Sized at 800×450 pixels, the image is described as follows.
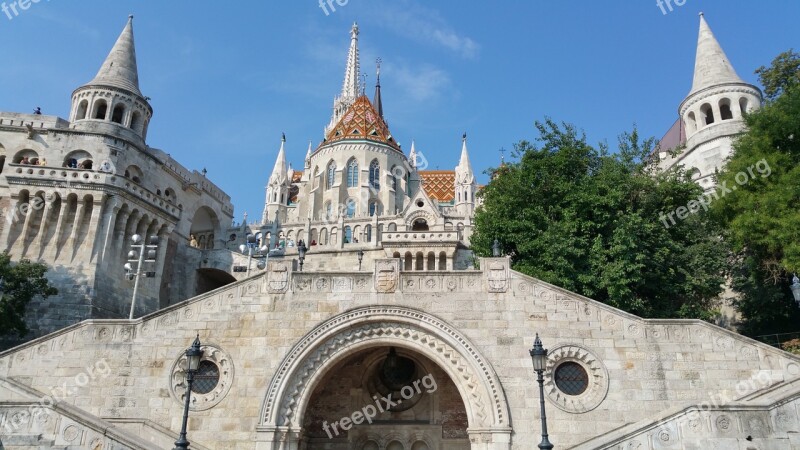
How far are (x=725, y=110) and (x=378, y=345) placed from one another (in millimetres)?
29386

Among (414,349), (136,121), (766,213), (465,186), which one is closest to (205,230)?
(136,121)

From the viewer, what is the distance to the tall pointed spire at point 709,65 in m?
34.2

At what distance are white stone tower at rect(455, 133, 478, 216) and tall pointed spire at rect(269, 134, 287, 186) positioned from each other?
19.4 meters

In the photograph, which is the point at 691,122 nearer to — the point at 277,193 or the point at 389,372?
the point at 389,372

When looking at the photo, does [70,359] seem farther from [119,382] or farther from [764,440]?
[764,440]

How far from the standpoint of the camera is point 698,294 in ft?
66.5

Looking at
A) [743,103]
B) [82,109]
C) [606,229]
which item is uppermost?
[82,109]

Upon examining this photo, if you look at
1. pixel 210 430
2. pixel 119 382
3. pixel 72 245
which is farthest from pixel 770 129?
pixel 72 245

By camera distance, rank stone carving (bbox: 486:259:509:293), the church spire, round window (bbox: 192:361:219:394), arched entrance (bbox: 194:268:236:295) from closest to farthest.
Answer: round window (bbox: 192:361:219:394) < stone carving (bbox: 486:259:509:293) < arched entrance (bbox: 194:268:236:295) < the church spire

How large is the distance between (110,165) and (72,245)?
21.4 ft

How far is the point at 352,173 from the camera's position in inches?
2231

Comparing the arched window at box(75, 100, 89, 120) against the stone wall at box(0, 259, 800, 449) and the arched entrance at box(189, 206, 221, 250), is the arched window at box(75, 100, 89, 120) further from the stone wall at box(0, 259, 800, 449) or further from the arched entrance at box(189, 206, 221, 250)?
the stone wall at box(0, 259, 800, 449)

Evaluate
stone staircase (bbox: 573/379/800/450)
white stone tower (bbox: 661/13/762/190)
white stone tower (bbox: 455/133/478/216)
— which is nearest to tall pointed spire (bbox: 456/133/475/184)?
white stone tower (bbox: 455/133/478/216)

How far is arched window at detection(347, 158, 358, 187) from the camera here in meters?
56.2
